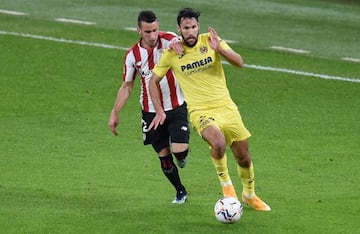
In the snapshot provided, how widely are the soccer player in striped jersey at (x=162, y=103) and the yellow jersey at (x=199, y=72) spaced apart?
536 mm

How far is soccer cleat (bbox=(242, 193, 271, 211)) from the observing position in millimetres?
13992

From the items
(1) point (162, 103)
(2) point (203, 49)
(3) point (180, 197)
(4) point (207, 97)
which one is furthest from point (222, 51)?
(3) point (180, 197)

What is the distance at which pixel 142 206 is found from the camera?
1435 cm

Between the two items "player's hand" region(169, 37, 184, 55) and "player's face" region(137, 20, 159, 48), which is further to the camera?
"player's face" region(137, 20, 159, 48)

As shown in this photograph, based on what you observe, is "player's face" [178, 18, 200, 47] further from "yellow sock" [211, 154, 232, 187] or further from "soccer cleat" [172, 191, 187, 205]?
"soccer cleat" [172, 191, 187, 205]

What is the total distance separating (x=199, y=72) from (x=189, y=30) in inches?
21.9

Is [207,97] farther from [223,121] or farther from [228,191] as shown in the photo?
[228,191]

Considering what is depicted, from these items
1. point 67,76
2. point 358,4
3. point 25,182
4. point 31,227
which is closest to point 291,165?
point 25,182

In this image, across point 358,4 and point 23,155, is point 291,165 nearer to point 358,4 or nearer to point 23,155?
point 23,155

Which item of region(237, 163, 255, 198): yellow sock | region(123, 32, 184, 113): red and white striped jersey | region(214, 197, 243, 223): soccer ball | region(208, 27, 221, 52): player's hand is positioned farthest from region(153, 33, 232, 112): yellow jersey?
region(214, 197, 243, 223): soccer ball

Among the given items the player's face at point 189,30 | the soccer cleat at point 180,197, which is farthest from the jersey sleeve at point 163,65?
A: the soccer cleat at point 180,197

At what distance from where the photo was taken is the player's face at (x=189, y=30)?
1336 centimetres

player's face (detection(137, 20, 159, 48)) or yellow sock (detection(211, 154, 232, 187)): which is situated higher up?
player's face (detection(137, 20, 159, 48))

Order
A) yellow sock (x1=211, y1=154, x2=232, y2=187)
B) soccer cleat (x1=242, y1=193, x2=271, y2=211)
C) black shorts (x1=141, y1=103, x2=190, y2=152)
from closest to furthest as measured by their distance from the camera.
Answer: yellow sock (x1=211, y1=154, x2=232, y2=187) < soccer cleat (x1=242, y1=193, x2=271, y2=211) < black shorts (x1=141, y1=103, x2=190, y2=152)
